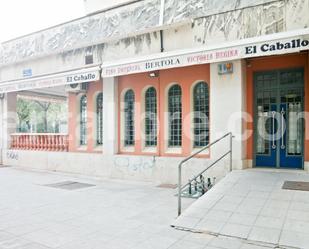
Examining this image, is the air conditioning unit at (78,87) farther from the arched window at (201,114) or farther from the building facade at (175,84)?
the arched window at (201,114)

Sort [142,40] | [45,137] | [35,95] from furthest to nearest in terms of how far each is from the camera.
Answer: [35,95], [45,137], [142,40]

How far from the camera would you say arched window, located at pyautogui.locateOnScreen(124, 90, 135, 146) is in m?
12.6

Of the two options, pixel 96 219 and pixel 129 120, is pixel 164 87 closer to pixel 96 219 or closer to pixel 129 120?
pixel 129 120

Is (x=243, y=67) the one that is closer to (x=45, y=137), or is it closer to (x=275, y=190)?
(x=275, y=190)

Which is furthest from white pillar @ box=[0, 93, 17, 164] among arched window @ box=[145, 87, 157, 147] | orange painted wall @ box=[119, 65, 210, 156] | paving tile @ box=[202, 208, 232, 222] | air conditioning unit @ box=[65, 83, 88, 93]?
paving tile @ box=[202, 208, 232, 222]

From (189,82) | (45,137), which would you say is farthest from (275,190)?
(45,137)

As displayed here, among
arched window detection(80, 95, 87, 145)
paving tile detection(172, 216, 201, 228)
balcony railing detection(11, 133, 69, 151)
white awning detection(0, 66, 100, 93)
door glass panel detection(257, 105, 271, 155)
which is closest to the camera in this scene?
paving tile detection(172, 216, 201, 228)

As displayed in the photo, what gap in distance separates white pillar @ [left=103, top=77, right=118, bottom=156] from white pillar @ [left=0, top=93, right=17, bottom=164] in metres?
7.35

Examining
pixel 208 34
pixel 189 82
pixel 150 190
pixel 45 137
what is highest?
pixel 208 34

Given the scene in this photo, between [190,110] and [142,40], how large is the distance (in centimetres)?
321

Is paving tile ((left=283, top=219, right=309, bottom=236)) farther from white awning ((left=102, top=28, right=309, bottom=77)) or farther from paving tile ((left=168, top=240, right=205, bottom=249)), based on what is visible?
white awning ((left=102, top=28, right=309, bottom=77))

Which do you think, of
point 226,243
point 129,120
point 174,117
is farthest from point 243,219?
point 129,120

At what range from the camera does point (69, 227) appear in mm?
6297

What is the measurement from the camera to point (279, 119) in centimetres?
974
